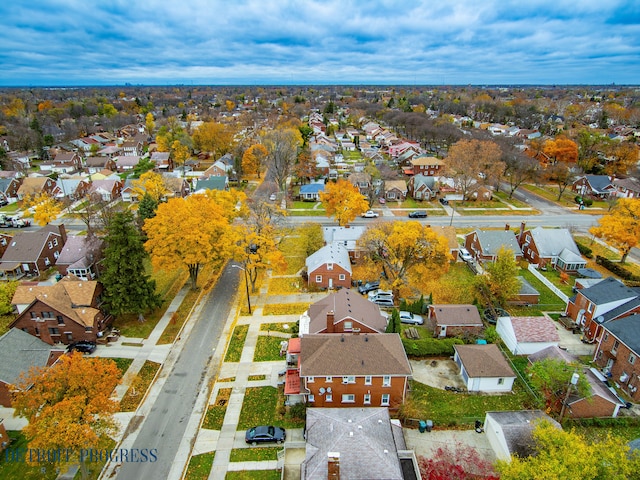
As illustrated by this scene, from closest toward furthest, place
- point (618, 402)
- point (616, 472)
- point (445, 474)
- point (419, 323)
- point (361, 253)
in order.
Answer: point (616, 472), point (445, 474), point (618, 402), point (419, 323), point (361, 253)

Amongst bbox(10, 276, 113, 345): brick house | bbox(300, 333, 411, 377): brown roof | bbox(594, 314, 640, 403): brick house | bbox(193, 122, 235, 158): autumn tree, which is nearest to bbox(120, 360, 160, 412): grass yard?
bbox(10, 276, 113, 345): brick house

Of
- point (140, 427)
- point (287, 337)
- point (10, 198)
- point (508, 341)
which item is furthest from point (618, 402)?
point (10, 198)

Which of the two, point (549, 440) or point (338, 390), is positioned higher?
point (549, 440)

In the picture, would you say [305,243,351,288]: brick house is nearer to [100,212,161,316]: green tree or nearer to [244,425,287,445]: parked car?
[100,212,161,316]: green tree

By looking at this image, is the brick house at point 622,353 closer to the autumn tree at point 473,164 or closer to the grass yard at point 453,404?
the grass yard at point 453,404

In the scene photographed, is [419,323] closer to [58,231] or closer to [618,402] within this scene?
[618,402]

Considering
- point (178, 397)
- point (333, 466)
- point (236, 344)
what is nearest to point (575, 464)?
point (333, 466)

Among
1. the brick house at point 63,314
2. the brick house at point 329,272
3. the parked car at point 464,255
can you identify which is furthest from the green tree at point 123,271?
the parked car at point 464,255

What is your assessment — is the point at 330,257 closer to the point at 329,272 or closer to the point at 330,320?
the point at 329,272
